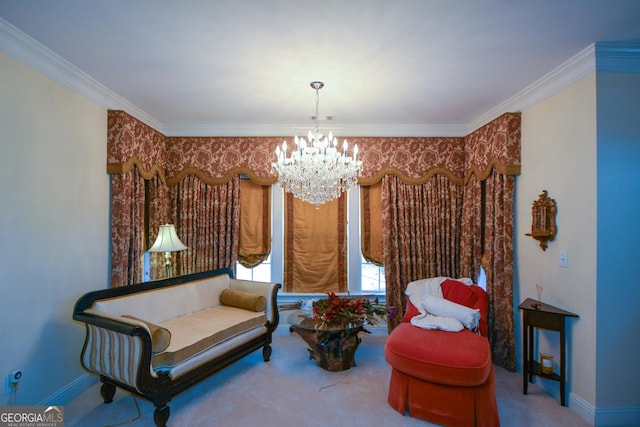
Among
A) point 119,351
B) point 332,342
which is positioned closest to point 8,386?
point 119,351

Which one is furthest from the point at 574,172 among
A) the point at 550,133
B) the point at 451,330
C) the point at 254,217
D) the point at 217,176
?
the point at 217,176

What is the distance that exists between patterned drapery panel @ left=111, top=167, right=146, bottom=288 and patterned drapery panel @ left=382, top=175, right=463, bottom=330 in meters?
2.99

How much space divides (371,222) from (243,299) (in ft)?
6.48

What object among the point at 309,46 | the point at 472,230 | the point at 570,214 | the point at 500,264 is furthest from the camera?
the point at 472,230

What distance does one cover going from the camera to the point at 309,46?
7.66 feet

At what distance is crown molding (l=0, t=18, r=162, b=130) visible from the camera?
2.19 metres

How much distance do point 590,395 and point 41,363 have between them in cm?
421

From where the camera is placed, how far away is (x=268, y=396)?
9.25 ft

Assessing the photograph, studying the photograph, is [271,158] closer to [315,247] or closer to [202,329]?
[315,247]

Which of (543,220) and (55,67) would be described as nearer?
(55,67)

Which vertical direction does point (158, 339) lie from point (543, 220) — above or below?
below

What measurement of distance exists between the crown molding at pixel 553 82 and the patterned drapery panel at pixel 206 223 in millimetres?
3355

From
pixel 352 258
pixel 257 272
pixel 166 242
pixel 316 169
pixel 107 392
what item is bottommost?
pixel 107 392

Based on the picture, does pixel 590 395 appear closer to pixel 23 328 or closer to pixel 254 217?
pixel 254 217
